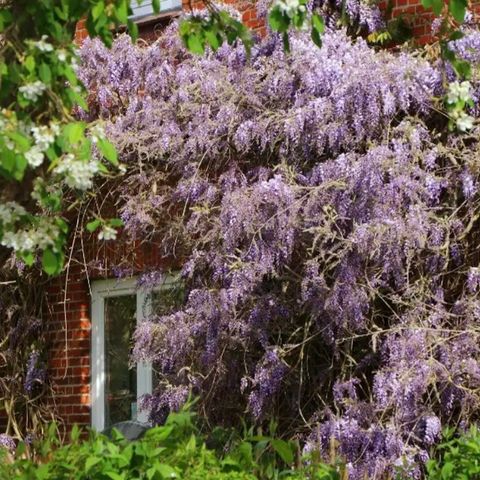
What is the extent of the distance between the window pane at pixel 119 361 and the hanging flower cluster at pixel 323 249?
127 centimetres

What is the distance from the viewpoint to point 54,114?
13.7 ft

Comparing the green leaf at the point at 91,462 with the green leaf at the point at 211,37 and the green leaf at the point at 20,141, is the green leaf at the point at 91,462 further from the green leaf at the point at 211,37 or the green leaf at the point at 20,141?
the green leaf at the point at 211,37

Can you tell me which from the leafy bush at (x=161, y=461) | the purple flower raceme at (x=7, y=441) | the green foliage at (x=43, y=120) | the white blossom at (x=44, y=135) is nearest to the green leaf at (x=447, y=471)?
the leafy bush at (x=161, y=461)

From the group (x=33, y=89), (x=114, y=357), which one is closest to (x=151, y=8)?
(x=114, y=357)

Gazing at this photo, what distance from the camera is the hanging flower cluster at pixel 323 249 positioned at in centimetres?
629

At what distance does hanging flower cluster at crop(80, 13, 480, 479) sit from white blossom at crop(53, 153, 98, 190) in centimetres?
269

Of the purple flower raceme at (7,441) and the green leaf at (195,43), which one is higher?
the green leaf at (195,43)

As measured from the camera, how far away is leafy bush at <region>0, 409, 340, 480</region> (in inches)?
166

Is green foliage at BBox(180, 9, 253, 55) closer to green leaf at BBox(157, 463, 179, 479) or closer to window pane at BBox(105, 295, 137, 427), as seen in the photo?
green leaf at BBox(157, 463, 179, 479)

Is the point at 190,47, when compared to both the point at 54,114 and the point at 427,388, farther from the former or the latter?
the point at 427,388

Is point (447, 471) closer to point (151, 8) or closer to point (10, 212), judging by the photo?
point (10, 212)

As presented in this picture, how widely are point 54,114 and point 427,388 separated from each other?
299cm

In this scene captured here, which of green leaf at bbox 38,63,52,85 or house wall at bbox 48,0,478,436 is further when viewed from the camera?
house wall at bbox 48,0,478,436

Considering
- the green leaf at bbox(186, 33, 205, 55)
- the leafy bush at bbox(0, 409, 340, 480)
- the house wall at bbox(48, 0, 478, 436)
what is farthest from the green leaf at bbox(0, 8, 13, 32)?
the house wall at bbox(48, 0, 478, 436)
